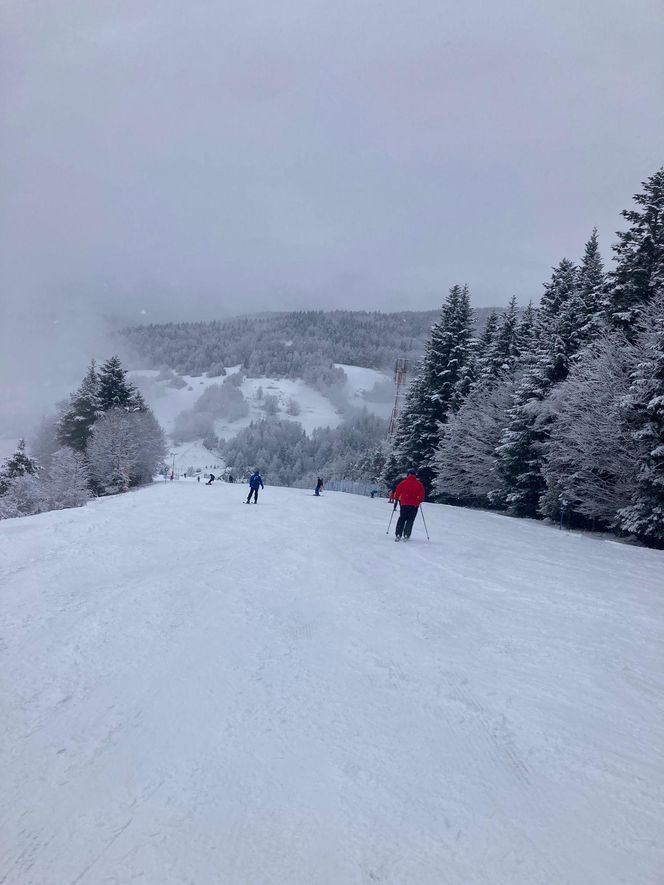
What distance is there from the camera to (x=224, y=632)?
6.09m

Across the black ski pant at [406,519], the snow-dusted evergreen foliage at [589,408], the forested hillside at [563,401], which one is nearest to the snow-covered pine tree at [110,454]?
the forested hillside at [563,401]

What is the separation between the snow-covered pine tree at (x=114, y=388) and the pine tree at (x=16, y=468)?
28.0 feet

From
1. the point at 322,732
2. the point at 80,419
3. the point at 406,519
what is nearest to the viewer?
the point at 322,732

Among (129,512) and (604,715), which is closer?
(604,715)

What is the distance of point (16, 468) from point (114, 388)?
11898mm

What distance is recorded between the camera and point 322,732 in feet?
13.6

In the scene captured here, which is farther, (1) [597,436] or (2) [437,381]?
(2) [437,381]

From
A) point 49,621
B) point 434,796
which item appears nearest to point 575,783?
point 434,796

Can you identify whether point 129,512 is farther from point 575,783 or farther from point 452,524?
point 575,783

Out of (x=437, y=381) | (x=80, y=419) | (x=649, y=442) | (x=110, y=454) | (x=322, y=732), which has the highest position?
(x=437, y=381)

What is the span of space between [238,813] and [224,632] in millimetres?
2898

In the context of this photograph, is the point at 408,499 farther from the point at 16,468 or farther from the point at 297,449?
the point at 297,449

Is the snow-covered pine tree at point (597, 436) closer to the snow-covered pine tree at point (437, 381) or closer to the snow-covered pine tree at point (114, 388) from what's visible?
the snow-covered pine tree at point (437, 381)

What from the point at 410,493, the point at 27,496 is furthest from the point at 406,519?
the point at 27,496
